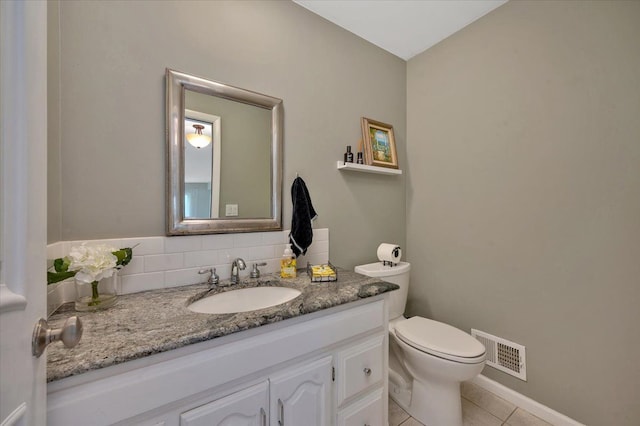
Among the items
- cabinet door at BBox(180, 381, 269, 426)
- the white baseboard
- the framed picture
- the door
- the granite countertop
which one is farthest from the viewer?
the framed picture

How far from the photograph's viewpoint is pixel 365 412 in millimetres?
1091

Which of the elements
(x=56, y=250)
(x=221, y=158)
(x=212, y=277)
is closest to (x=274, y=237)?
(x=212, y=277)

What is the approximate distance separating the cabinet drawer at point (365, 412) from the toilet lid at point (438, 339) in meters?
0.34

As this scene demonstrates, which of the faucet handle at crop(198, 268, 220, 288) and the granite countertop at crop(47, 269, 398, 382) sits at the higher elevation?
the faucet handle at crop(198, 268, 220, 288)

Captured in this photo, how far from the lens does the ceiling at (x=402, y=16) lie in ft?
5.07

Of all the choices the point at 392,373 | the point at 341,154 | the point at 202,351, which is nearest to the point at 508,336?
→ the point at 392,373

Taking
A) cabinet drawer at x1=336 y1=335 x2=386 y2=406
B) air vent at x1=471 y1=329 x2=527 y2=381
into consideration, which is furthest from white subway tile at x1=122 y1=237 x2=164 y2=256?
air vent at x1=471 y1=329 x2=527 y2=381

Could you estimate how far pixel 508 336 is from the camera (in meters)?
1.51

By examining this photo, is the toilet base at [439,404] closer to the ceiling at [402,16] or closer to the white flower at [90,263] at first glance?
the white flower at [90,263]

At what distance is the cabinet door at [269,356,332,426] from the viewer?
84 centimetres

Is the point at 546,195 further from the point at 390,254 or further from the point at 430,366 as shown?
the point at 430,366

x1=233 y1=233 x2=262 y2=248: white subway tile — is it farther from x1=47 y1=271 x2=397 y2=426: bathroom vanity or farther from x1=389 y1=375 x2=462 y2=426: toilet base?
x1=389 y1=375 x2=462 y2=426: toilet base

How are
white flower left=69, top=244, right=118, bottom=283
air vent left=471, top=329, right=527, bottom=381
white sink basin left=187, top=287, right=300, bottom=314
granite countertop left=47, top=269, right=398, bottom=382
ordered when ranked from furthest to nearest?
air vent left=471, top=329, right=527, bottom=381, white sink basin left=187, top=287, right=300, bottom=314, white flower left=69, top=244, right=118, bottom=283, granite countertop left=47, top=269, right=398, bottom=382

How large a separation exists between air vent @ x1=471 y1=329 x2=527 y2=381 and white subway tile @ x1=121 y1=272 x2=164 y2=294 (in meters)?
1.86
